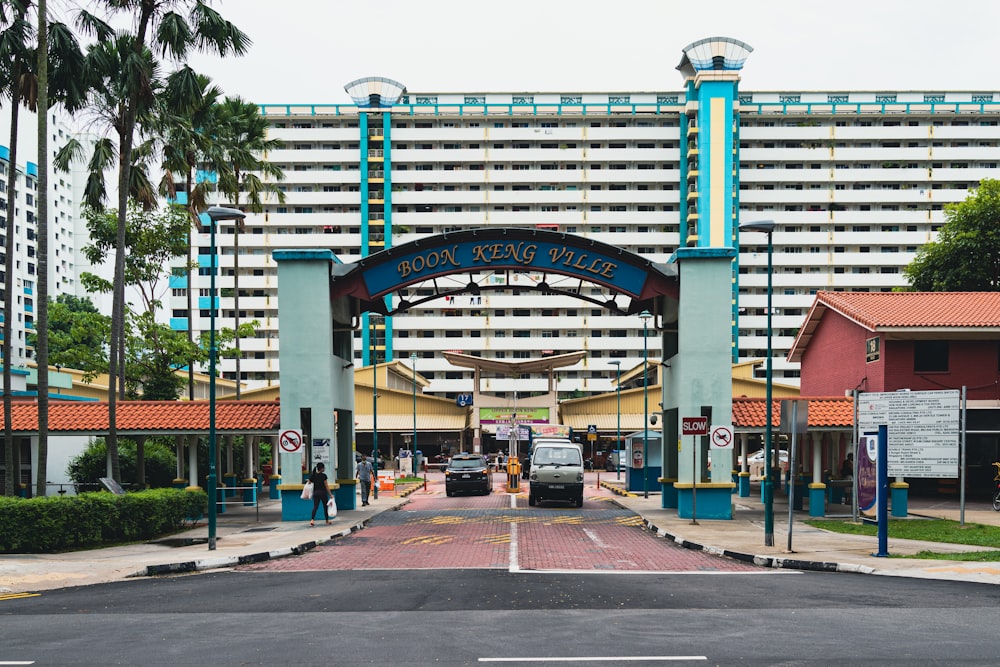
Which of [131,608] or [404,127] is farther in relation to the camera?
[404,127]

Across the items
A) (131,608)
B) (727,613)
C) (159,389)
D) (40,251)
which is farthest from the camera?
(159,389)

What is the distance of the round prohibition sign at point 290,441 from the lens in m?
26.2

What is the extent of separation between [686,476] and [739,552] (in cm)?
851

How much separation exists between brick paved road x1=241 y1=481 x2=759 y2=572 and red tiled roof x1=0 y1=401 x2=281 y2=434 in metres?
5.12

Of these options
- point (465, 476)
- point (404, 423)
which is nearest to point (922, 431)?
point (465, 476)

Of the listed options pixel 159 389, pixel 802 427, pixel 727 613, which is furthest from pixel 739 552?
pixel 159 389

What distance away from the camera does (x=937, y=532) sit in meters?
23.1

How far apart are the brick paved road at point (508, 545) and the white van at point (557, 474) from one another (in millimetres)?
652

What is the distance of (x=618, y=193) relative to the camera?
317 ft

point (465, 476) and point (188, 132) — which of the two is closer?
point (188, 132)

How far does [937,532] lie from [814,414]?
7.49m

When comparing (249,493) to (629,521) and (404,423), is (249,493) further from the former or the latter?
(404,423)

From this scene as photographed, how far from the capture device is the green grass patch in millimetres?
18547

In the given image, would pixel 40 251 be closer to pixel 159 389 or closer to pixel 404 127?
pixel 159 389
